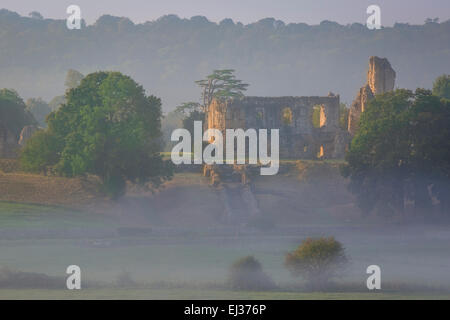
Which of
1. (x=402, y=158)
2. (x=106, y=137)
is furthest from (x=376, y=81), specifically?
(x=106, y=137)

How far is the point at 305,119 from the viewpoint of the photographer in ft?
233

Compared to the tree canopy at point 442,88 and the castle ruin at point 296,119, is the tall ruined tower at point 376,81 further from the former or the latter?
the tree canopy at point 442,88

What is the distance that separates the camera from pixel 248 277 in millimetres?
32312

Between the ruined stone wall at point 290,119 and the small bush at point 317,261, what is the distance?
35627 millimetres

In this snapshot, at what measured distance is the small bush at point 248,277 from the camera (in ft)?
104

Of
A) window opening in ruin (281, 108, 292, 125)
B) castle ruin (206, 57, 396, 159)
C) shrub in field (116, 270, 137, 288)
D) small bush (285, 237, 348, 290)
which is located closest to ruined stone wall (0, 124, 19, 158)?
castle ruin (206, 57, 396, 159)

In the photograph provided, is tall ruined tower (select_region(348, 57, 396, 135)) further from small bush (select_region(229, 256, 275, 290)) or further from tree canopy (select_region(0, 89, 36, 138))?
small bush (select_region(229, 256, 275, 290))

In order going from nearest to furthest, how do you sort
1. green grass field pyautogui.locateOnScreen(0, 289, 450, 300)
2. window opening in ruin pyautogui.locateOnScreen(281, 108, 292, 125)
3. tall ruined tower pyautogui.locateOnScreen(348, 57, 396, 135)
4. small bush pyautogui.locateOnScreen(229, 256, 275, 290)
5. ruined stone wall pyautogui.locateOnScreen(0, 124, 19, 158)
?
1. green grass field pyautogui.locateOnScreen(0, 289, 450, 300)
2. small bush pyautogui.locateOnScreen(229, 256, 275, 290)
3. ruined stone wall pyautogui.locateOnScreen(0, 124, 19, 158)
4. window opening in ruin pyautogui.locateOnScreen(281, 108, 292, 125)
5. tall ruined tower pyautogui.locateOnScreen(348, 57, 396, 135)

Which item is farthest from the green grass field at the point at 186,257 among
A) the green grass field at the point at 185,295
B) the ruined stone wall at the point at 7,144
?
the ruined stone wall at the point at 7,144

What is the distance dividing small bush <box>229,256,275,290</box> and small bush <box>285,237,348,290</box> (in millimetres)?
1330

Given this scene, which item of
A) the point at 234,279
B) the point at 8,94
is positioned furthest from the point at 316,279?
the point at 8,94

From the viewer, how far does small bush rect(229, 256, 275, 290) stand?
31.5 metres
